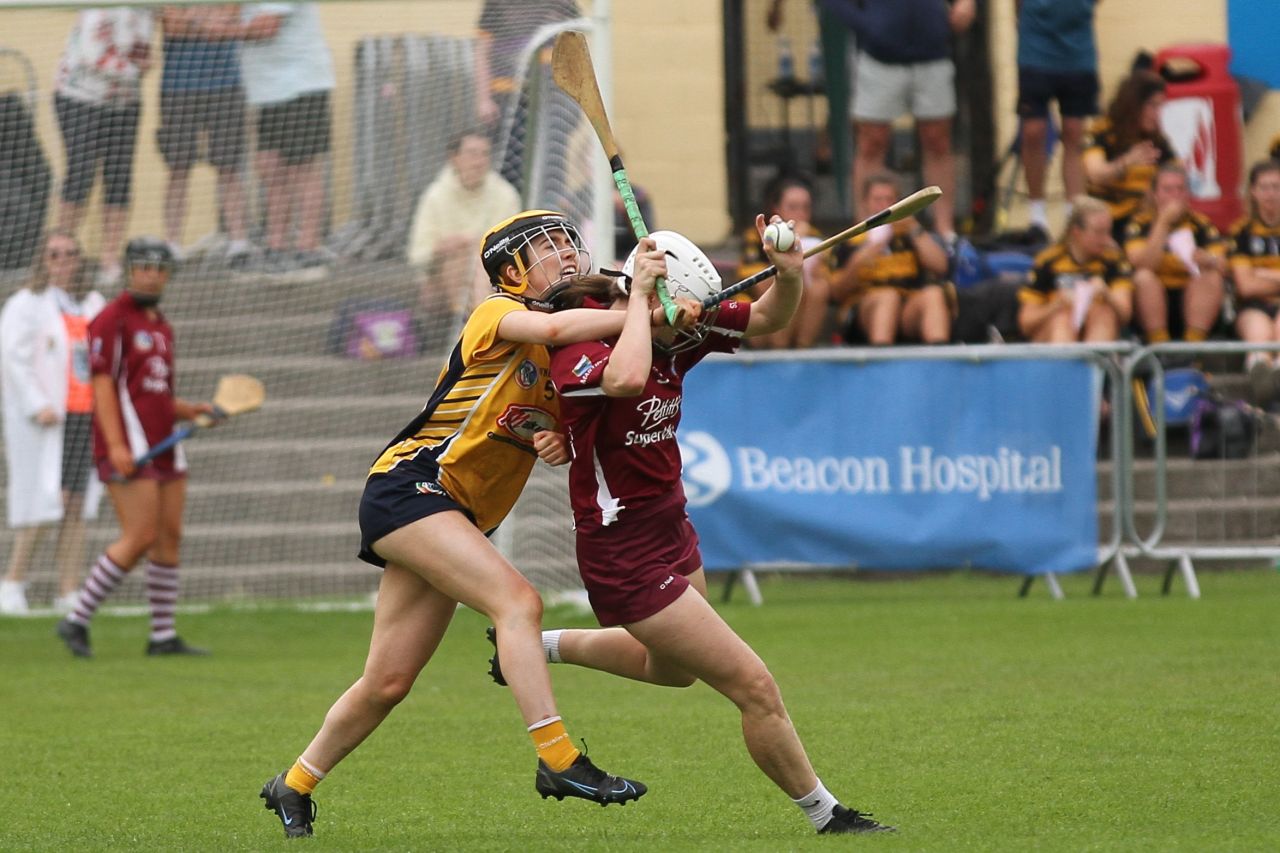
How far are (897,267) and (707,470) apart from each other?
2440mm

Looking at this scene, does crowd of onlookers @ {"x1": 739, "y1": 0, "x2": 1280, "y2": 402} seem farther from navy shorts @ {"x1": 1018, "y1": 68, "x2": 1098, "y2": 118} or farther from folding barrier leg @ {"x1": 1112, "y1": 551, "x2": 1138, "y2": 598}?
folding barrier leg @ {"x1": 1112, "y1": 551, "x2": 1138, "y2": 598}

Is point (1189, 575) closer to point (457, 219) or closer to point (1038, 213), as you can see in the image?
point (1038, 213)

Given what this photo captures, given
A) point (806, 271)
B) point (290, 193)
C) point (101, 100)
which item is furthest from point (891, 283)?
point (101, 100)

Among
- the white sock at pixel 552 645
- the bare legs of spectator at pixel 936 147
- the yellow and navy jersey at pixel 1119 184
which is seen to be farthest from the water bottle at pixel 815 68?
the white sock at pixel 552 645

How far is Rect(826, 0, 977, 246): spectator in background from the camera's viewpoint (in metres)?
14.7

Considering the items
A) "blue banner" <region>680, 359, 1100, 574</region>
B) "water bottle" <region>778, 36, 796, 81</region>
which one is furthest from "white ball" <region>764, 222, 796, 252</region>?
"water bottle" <region>778, 36, 796, 81</region>

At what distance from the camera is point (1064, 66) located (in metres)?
15.2

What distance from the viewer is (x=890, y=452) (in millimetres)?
11812

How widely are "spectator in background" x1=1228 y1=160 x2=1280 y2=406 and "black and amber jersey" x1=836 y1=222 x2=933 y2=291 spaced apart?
2171mm

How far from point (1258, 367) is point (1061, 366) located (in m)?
1.30

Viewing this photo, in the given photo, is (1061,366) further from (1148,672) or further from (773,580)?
(1148,672)

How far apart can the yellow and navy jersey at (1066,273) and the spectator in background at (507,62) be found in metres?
3.60

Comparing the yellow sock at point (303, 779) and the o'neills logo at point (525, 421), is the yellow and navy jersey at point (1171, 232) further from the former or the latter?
the yellow sock at point (303, 779)

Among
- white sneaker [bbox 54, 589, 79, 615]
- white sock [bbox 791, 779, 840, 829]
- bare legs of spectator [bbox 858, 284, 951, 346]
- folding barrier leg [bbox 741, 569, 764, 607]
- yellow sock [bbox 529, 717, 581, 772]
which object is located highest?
bare legs of spectator [bbox 858, 284, 951, 346]
